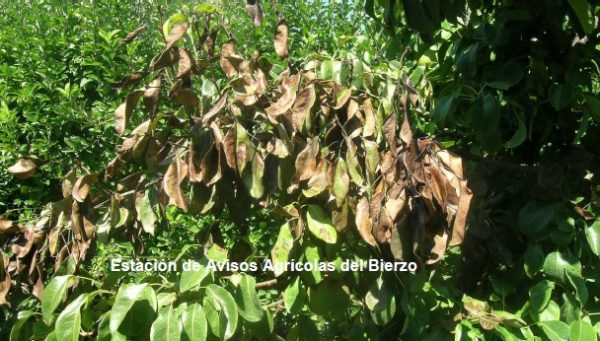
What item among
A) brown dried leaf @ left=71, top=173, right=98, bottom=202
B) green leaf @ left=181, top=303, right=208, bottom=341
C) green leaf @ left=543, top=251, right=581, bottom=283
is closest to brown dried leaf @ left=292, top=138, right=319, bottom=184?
green leaf @ left=181, top=303, right=208, bottom=341

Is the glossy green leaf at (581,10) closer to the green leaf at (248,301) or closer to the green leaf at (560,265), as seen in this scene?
the green leaf at (560,265)

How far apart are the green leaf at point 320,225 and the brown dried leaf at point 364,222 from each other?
0.06 m

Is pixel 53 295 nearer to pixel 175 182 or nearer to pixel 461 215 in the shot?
pixel 175 182

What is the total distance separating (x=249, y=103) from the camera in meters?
1.42

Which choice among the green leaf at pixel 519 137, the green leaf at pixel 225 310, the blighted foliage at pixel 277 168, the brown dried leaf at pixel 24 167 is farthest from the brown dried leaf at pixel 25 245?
the green leaf at pixel 519 137

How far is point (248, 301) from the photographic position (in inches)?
52.1

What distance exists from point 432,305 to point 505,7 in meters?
0.90

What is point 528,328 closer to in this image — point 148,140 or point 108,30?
point 148,140

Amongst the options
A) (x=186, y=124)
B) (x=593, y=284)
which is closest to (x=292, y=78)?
(x=186, y=124)

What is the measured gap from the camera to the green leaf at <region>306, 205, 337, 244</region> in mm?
1352

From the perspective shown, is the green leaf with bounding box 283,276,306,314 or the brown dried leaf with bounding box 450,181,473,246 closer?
the brown dried leaf with bounding box 450,181,473,246

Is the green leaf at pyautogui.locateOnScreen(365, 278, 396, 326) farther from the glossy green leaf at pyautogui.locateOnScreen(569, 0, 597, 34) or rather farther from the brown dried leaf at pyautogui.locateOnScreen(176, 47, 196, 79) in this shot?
the glossy green leaf at pyautogui.locateOnScreen(569, 0, 597, 34)

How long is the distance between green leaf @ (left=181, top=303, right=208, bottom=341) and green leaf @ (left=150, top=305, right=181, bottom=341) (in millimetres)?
17

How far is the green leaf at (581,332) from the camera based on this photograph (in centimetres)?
145
